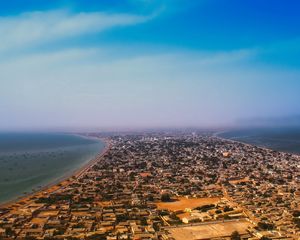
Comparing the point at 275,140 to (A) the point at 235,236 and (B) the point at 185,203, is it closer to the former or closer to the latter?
(B) the point at 185,203

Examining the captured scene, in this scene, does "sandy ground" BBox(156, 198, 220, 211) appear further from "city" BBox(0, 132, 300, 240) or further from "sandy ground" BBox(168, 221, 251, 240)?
"sandy ground" BBox(168, 221, 251, 240)

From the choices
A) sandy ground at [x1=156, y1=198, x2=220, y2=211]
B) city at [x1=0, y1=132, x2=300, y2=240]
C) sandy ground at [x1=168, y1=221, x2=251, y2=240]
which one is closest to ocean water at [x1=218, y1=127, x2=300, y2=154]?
city at [x1=0, y1=132, x2=300, y2=240]

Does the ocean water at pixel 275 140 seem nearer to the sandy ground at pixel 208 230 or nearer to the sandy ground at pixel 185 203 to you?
the sandy ground at pixel 185 203

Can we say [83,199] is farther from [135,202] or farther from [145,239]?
[145,239]

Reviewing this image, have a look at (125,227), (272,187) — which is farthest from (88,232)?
(272,187)

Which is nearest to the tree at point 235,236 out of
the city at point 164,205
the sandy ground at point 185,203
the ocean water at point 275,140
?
the city at point 164,205

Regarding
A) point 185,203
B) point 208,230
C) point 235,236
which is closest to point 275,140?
point 185,203
